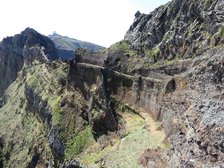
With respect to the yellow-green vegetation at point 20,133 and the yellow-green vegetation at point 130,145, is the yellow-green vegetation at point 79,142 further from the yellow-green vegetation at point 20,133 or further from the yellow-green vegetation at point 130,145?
the yellow-green vegetation at point 20,133

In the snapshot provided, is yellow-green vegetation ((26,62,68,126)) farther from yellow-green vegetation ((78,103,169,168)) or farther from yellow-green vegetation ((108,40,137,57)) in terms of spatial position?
yellow-green vegetation ((78,103,169,168))

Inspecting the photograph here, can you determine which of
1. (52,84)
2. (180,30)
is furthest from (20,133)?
(180,30)

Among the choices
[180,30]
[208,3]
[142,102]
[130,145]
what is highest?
[208,3]

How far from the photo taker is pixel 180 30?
281 ft

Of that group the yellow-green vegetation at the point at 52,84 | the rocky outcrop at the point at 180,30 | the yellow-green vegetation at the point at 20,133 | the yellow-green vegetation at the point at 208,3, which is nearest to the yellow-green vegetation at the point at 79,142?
the yellow-green vegetation at the point at 52,84

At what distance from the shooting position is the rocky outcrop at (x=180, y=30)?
75231 mm

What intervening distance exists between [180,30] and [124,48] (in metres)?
21.5

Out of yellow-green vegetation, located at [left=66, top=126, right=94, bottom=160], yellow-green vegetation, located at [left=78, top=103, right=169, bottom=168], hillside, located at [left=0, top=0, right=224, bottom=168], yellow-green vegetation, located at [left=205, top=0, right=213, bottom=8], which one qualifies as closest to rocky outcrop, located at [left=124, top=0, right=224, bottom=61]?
yellow-green vegetation, located at [left=205, top=0, right=213, bottom=8]

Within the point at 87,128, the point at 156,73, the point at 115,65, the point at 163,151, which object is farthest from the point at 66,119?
the point at 163,151

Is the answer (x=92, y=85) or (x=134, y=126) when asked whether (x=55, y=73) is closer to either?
(x=92, y=85)

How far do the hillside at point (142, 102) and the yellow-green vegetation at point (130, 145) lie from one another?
21 cm

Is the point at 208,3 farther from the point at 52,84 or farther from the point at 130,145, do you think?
the point at 52,84

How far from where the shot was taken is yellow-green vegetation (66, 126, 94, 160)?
3056 inches

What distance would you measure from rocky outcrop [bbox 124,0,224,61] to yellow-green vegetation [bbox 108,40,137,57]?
4.61 ft
